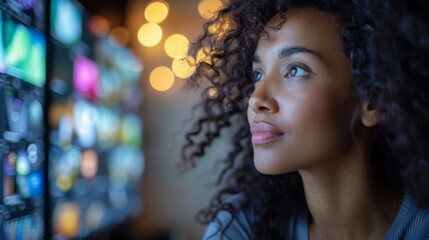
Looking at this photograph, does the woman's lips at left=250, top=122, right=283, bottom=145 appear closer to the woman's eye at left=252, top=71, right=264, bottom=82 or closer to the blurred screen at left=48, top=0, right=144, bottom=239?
the woman's eye at left=252, top=71, right=264, bottom=82

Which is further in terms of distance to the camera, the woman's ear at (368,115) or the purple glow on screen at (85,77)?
the purple glow on screen at (85,77)

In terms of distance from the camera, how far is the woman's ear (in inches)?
40.8

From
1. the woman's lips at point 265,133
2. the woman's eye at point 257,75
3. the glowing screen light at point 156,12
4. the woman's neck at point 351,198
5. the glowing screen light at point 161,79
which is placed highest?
the glowing screen light at point 156,12

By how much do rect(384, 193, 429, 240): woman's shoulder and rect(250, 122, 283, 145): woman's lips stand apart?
335 millimetres

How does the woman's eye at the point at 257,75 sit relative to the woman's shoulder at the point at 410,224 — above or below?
above

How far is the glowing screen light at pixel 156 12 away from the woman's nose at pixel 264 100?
1851 millimetres

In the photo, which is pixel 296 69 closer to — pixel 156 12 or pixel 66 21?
pixel 66 21

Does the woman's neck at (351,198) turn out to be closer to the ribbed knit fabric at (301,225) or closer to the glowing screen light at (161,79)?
the ribbed knit fabric at (301,225)

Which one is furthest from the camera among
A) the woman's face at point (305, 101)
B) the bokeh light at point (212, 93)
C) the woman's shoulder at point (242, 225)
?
the bokeh light at point (212, 93)

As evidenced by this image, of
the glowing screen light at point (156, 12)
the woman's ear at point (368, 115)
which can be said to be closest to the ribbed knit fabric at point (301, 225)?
the woman's ear at point (368, 115)

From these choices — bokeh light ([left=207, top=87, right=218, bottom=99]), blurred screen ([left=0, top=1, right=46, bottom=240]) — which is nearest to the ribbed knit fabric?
bokeh light ([left=207, top=87, right=218, bottom=99])

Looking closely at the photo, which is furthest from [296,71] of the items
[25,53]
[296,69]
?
[25,53]

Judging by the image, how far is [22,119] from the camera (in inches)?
49.0

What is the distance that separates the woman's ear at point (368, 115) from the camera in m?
1.04
